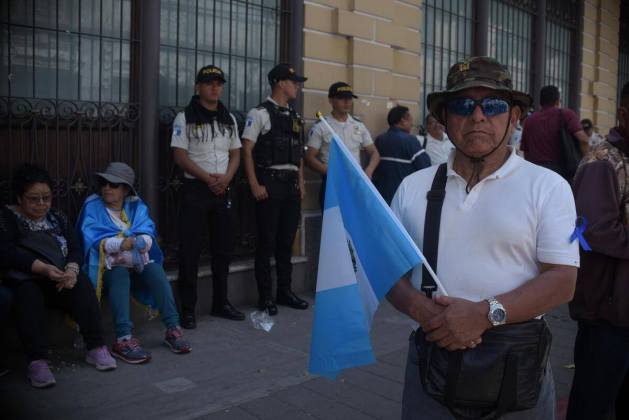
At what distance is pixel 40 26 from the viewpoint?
534 cm

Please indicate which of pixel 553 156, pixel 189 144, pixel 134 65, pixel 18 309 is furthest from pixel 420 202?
pixel 553 156

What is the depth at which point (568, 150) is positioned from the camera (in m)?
8.17

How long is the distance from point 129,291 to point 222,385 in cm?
120

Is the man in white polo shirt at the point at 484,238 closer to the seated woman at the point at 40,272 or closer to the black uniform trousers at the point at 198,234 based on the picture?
the seated woman at the point at 40,272

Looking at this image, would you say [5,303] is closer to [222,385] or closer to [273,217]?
[222,385]

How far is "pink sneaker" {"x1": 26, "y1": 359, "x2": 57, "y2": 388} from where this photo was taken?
4363 mm

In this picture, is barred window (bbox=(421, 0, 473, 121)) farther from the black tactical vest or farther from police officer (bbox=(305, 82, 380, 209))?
the black tactical vest

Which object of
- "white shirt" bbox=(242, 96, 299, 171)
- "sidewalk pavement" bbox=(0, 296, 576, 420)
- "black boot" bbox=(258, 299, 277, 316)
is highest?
"white shirt" bbox=(242, 96, 299, 171)

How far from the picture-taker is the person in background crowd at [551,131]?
821 cm

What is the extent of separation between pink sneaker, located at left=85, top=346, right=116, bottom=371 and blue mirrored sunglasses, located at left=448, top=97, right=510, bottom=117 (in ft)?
11.0

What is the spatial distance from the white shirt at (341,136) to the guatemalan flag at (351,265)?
429 cm

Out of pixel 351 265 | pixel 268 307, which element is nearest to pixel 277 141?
pixel 268 307

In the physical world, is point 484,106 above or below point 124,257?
above

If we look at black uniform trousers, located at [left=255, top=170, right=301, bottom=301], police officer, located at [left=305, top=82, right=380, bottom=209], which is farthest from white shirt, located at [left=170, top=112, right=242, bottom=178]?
police officer, located at [left=305, top=82, right=380, bottom=209]
